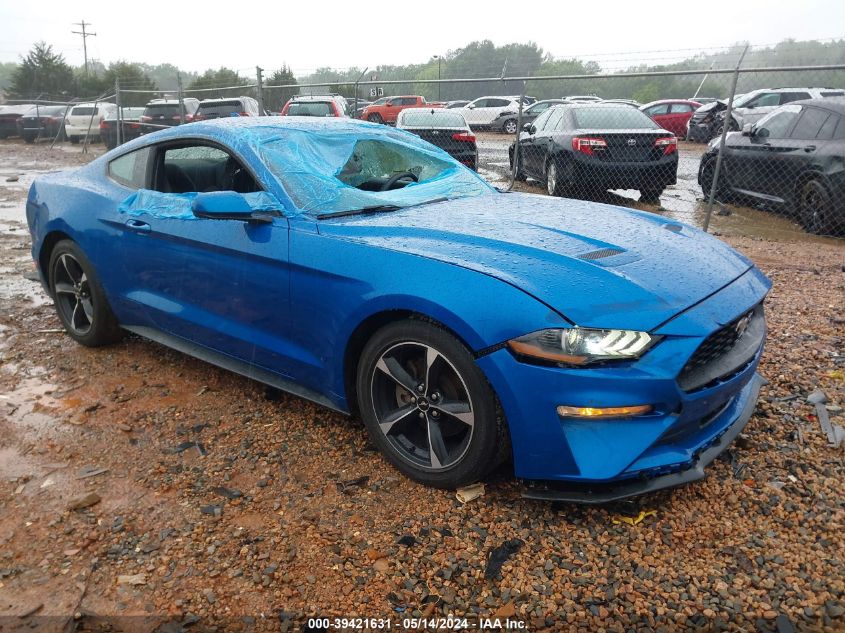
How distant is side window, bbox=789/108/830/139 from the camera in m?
7.81

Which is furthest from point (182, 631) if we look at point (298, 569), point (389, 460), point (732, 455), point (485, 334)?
point (732, 455)

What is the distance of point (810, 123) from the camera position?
795 centimetres

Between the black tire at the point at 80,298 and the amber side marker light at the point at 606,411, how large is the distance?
3109 millimetres

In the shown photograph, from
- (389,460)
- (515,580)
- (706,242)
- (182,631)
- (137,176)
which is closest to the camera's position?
(182,631)

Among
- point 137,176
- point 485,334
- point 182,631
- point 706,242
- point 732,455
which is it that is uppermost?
point 137,176

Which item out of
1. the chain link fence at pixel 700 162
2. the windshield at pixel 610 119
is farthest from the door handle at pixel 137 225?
the windshield at pixel 610 119

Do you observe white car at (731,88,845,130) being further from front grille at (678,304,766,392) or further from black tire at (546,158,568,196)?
front grille at (678,304,766,392)

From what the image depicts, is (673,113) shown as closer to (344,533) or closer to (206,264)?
(206,264)

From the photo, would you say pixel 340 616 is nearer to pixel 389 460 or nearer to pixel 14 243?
pixel 389 460

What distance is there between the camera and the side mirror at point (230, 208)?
3.02 m

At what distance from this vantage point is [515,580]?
224 centimetres

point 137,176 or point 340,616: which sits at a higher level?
point 137,176

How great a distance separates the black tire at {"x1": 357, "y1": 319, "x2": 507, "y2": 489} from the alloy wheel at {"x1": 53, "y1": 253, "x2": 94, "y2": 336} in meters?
2.42

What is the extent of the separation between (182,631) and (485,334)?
138cm
